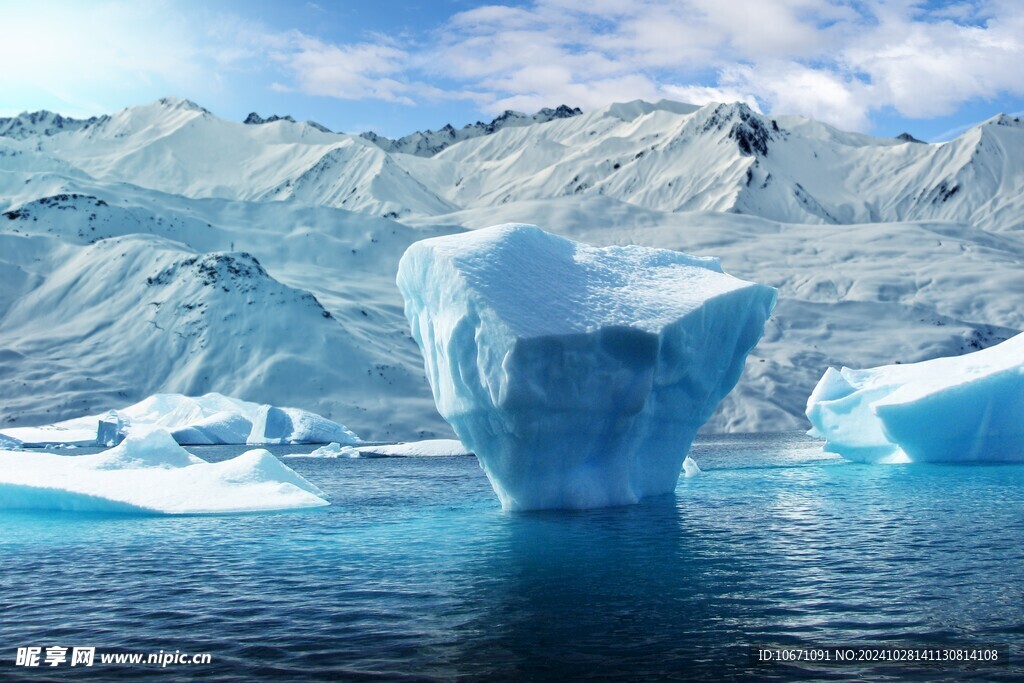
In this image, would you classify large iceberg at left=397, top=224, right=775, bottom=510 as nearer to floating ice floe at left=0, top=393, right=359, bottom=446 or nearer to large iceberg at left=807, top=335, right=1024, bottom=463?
large iceberg at left=807, top=335, right=1024, bottom=463

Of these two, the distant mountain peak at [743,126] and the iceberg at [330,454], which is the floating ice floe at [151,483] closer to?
the iceberg at [330,454]

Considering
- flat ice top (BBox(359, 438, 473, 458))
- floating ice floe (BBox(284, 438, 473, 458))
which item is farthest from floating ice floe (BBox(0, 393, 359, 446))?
flat ice top (BBox(359, 438, 473, 458))

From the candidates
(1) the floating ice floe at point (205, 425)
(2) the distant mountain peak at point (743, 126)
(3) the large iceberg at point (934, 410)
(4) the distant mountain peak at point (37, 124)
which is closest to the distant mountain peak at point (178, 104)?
(4) the distant mountain peak at point (37, 124)

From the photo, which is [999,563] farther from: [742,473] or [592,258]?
[742,473]

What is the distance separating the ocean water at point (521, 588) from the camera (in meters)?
7.75

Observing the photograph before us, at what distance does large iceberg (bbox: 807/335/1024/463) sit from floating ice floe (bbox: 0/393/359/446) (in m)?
26.8

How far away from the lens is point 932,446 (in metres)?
27.4

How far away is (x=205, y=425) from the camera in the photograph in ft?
156

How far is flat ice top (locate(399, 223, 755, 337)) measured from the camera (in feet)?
49.4

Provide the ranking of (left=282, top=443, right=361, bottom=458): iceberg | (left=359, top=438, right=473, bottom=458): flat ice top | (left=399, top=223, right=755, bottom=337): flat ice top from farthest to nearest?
(left=359, top=438, right=473, bottom=458): flat ice top → (left=282, top=443, right=361, bottom=458): iceberg → (left=399, top=223, right=755, bottom=337): flat ice top

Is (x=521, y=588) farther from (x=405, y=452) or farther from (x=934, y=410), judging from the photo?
(x=405, y=452)

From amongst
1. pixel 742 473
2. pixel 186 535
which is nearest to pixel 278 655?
pixel 186 535

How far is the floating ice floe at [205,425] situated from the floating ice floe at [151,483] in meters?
26.6

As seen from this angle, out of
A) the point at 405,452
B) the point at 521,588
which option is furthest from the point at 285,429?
the point at 521,588
